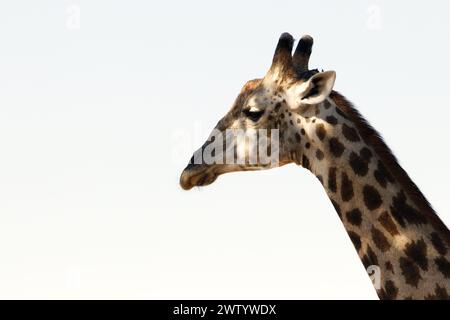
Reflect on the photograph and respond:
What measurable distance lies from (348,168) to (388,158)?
1.79 feet

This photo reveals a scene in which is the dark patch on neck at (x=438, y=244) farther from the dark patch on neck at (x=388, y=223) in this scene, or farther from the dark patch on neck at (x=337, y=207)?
the dark patch on neck at (x=337, y=207)

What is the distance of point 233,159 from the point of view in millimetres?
15789

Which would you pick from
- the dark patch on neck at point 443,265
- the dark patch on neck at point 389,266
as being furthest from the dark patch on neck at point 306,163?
the dark patch on neck at point 443,265

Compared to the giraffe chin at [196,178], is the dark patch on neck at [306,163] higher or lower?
higher

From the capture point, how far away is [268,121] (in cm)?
1545

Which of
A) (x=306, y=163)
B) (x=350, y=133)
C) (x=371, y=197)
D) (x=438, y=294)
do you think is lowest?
(x=438, y=294)

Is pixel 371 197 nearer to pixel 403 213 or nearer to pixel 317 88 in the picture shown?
pixel 403 213

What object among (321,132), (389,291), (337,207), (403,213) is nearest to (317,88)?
(321,132)

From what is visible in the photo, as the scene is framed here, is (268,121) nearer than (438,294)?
No

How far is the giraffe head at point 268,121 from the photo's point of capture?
595 inches

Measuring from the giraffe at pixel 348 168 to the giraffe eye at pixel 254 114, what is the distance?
1 cm
